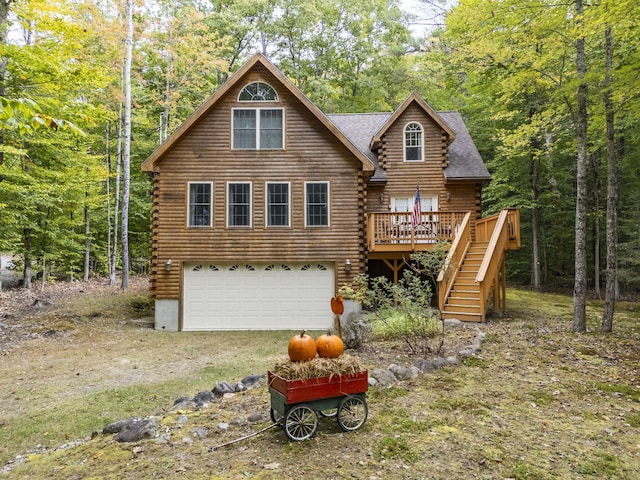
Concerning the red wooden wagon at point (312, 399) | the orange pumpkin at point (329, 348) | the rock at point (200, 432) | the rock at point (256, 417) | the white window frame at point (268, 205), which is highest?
the white window frame at point (268, 205)

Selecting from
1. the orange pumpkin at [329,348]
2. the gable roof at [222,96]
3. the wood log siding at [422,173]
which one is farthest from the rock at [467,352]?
the wood log siding at [422,173]

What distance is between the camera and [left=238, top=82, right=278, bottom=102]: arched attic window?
14617 millimetres

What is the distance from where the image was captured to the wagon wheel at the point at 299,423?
14.5ft

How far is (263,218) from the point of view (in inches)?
567

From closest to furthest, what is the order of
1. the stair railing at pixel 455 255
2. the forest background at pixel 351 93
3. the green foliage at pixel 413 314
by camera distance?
1. the green foliage at pixel 413 314
2. the forest background at pixel 351 93
3. the stair railing at pixel 455 255

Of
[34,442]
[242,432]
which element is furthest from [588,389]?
[34,442]

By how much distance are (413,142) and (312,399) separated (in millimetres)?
14437

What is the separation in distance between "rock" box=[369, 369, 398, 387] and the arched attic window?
10880mm

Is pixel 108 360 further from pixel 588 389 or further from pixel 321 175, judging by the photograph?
pixel 588 389

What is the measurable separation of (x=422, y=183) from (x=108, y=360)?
12.6 metres

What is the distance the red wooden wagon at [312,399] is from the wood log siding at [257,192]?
31.5 feet

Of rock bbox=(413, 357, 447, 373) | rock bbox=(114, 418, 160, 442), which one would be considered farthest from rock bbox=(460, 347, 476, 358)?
rock bbox=(114, 418, 160, 442)

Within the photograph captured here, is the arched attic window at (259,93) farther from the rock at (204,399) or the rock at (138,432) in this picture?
the rock at (138,432)

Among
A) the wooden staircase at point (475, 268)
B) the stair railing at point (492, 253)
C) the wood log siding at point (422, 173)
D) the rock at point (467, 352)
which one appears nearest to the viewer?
the rock at point (467, 352)
